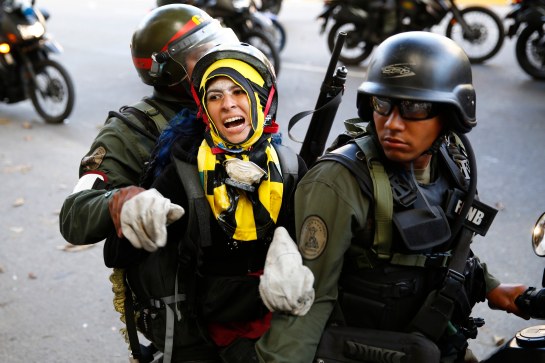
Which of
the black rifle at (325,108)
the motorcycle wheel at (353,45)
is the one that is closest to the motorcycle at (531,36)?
the motorcycle wheel at (353,45)

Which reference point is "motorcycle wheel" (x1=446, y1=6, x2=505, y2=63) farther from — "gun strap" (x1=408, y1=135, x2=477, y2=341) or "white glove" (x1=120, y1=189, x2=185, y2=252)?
"white glove" (x1=120, y1=189, x2=185, y2=252)

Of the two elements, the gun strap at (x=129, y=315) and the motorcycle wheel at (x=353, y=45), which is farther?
the motorcycle wheel at (x=353, y=45)

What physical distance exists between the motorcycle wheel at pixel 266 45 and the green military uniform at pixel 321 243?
7.06 meters

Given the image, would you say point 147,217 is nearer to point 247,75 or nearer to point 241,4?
point 247,75

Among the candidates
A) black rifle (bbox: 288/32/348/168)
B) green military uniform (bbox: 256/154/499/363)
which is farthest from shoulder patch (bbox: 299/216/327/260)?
black rifle (bbox: 288/32/348/168)

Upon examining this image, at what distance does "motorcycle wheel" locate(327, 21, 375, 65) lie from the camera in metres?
10.2

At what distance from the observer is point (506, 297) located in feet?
8.06

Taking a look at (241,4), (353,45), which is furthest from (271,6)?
(241,4)

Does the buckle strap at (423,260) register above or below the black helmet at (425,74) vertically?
below

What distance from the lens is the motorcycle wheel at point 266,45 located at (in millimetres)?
9273

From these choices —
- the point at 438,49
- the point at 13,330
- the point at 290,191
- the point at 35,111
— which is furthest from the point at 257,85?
the point at 35,111

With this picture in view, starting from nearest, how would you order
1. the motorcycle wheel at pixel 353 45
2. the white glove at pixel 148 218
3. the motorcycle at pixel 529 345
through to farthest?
the motorcycle at pixel 529 345 < the white glove at pixel 148 218 < the motorcycle wheel at pixel 353 45

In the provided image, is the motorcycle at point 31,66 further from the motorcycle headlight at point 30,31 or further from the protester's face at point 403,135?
the protester's face at point 403,135

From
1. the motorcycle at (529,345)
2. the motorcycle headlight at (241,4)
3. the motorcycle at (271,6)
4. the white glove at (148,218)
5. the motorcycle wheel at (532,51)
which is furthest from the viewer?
the motorcycle at (271,6)
